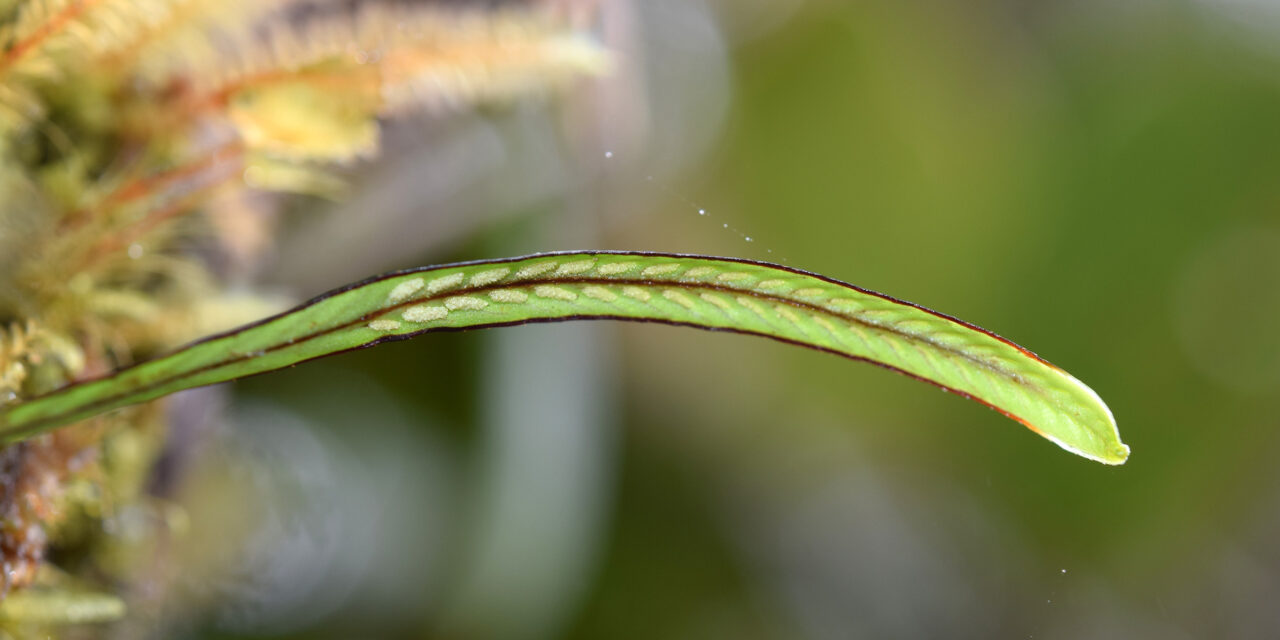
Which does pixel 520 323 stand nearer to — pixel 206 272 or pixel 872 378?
pixel 206 272

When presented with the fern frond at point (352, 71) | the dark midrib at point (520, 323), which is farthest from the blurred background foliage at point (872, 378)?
the dark midrib at point (520, 323)

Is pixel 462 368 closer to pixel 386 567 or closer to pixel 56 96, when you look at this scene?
pixel 386 567

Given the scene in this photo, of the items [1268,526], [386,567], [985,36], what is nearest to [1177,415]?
[1268,526]

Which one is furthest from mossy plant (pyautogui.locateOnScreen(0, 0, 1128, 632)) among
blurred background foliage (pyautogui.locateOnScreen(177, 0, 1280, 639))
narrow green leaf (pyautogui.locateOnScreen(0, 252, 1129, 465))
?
blurred background foliage (pyautogui.locateOnScreen(177, 0, 1280, 639))

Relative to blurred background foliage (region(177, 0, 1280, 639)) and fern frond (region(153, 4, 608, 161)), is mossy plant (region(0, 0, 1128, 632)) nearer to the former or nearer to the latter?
fern frond (region(153, 4, 608, 161))

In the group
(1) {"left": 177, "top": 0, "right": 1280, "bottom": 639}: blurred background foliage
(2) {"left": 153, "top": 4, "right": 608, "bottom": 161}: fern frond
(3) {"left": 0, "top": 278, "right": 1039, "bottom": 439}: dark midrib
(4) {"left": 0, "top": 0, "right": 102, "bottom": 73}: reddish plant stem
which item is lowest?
(1) {"left": 177, "top": 0, "right": 1280, "bottom": 639}: blurred background foliage
